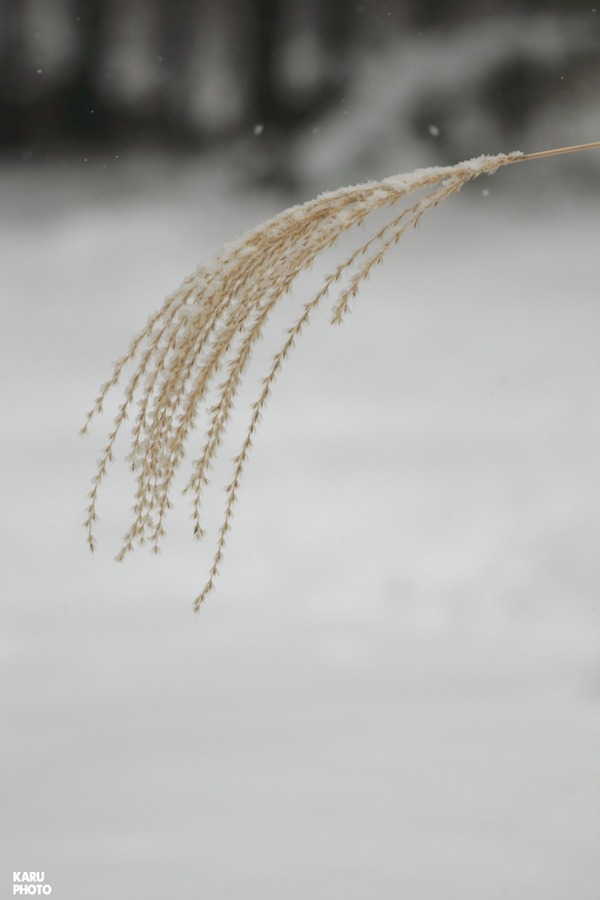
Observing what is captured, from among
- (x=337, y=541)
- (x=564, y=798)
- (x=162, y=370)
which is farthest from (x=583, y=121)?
(x=162, y=370)

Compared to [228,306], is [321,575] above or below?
below

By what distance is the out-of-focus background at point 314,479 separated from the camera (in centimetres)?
205

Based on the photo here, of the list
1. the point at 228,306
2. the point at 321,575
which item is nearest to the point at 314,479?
the point at 321,575

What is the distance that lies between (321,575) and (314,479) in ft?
0.70

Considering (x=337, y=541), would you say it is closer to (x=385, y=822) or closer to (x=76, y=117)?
(x=385, y=822)

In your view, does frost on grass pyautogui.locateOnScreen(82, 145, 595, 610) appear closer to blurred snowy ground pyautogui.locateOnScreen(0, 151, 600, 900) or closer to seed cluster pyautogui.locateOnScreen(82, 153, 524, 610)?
seed cluster pyautogui.locateOnScreen(82, 153, 524, 610)

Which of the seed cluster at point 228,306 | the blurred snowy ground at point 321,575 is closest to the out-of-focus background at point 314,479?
the blurred snowy ground at point 321,575

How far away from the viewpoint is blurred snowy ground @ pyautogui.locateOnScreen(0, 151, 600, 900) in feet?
6.69

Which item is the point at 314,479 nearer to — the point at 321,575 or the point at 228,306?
the point at 321,575

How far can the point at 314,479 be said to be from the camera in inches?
90.6

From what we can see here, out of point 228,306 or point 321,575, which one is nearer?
point 228,306

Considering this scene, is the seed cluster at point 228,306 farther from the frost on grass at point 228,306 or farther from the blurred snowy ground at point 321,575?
the blurred snowy ground at point 321,575

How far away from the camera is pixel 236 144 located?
2166 mm

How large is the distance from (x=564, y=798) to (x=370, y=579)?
58 cm
